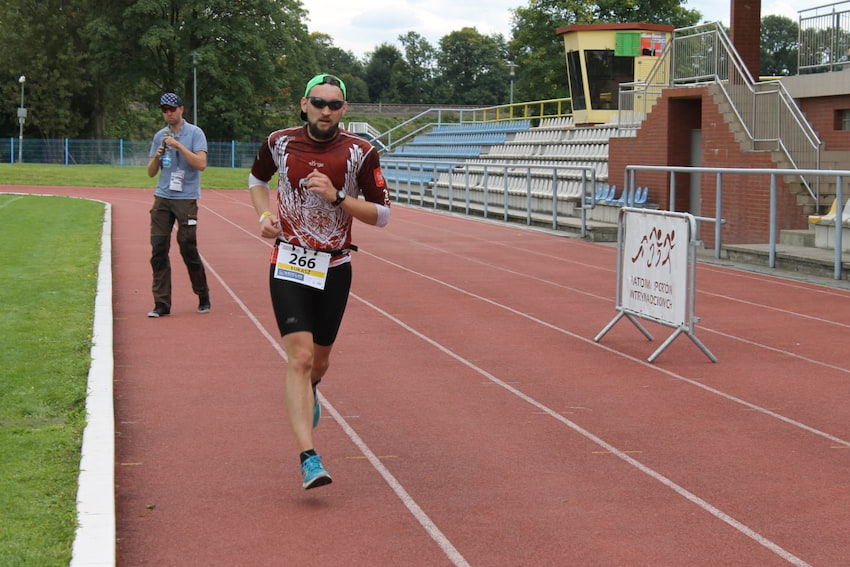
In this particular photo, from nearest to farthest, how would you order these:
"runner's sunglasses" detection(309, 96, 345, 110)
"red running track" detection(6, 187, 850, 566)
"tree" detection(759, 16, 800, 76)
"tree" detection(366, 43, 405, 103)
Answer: "red running track" detection(6, 187, 850, 566), "runner's sunglasses" detection(309, 96, 345, 110), "tree" detection(759, 16, 800, 76), "tree" detection(366, 43, 405, 103)

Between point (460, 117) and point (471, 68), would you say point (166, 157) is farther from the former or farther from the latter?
point (471, 68)

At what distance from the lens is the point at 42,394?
7426 millimetres

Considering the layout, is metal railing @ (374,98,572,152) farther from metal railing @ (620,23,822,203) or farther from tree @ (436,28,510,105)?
tree @ (436,28,510,105)

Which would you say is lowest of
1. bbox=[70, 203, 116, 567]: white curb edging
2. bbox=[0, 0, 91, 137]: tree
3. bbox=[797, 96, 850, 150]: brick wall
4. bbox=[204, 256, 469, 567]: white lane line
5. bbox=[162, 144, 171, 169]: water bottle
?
bbox=[204, 256, 469, 567]: white lane line

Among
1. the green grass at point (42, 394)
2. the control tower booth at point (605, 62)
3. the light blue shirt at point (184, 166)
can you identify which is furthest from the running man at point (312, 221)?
the control tower booth at point (605, 62)

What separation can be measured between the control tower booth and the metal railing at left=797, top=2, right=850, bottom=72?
14.5 meters

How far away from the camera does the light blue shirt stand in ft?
36.0

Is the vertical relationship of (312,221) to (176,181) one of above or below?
below

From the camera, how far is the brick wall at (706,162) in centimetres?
1662

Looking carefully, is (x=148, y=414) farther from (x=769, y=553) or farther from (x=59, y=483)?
(x=769, y=553)

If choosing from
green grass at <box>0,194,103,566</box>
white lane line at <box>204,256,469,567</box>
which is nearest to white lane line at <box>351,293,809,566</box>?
white lane line at <box>204,256,469,567</box>

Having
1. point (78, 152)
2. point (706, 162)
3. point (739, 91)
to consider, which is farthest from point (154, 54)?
point (739, 91)

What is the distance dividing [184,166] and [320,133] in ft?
18.6

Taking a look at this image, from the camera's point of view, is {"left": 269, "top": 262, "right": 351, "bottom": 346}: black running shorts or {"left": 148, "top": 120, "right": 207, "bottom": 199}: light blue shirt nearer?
{"left": 269, "top": 262, "right": 351, "bottom": 346}: black running shorts
